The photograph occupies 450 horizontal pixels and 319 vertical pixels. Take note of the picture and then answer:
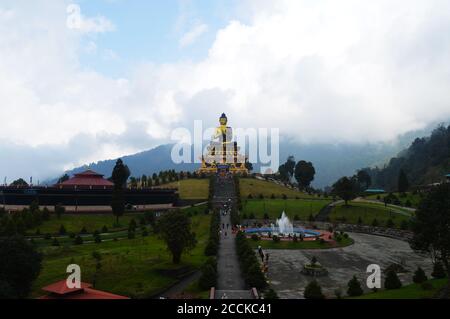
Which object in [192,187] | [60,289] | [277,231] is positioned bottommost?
[277,231]

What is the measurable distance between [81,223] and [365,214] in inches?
1982

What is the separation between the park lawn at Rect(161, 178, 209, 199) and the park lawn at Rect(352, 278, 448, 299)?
65.7 m

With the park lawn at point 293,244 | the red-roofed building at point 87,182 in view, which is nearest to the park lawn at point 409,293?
the park lawn at point 293,244

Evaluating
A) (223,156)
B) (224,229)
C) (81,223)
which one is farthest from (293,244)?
(223,156)

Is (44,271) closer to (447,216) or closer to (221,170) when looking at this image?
(447,216)

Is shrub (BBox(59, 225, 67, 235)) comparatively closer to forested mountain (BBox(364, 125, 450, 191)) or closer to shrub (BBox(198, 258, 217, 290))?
shrub (BBox(198, 258, 217, 290))

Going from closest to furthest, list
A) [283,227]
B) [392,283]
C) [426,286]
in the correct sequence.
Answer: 1. [426,286]
2. [392,283]
3. [283,227]

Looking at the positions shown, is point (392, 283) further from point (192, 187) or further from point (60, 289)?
point (192, 187)

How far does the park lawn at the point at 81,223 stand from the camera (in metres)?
64.6

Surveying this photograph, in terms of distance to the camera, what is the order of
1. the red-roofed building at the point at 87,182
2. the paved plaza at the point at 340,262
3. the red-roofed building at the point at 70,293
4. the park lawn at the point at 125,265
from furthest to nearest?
the red-roofed building at the point at 87,182
the paved plaza at the point at 340,262
the park lawn at the point at 125,265
the red-roofed building at the point at 70,293

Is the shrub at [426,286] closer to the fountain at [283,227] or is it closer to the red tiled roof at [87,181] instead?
the fountain at [283,227]

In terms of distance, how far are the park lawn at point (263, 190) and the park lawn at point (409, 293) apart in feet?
213

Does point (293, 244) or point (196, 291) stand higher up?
point (293, 244)

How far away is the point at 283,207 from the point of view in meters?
86.3
